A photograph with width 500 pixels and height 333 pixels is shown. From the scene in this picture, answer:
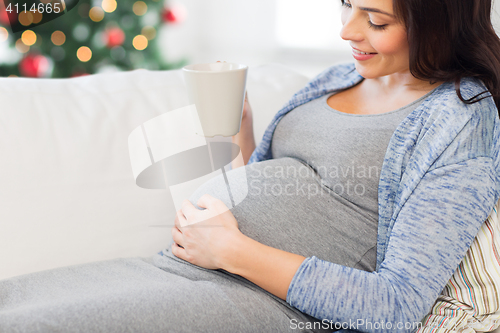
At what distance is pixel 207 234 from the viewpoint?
0.76 metres

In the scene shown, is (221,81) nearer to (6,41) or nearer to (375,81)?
(375,81)

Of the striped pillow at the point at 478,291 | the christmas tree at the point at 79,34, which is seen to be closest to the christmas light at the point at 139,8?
the christmas tree at the point at 79,34

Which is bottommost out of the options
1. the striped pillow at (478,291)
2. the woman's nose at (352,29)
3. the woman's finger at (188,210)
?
the striped pillow at (478,291)

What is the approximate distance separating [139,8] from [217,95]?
1.69 metres

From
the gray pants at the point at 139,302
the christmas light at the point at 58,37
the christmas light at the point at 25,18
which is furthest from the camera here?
the christmas light at the point at 58,37

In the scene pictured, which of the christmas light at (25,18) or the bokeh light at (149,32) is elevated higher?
the christmas light at (25,18)

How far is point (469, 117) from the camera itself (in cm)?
71

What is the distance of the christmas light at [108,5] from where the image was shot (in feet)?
6.80

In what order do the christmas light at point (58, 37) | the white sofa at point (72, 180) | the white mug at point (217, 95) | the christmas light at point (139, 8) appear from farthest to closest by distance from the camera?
1. the christmas light at point (139, 8)
2. the christmas light at point (58, 37)
3. the white sofa at point (72, 180)
4. the white mug at point (217, 95)

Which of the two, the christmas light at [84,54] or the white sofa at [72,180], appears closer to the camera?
the white sofa at [72,180]

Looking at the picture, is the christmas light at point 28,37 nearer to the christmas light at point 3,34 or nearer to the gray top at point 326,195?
the christmas light at point 3,34

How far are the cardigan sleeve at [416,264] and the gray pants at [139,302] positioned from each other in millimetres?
82

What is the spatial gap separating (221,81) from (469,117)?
0.44m

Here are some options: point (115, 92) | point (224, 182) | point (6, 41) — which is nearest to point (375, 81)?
point (224, 182)
